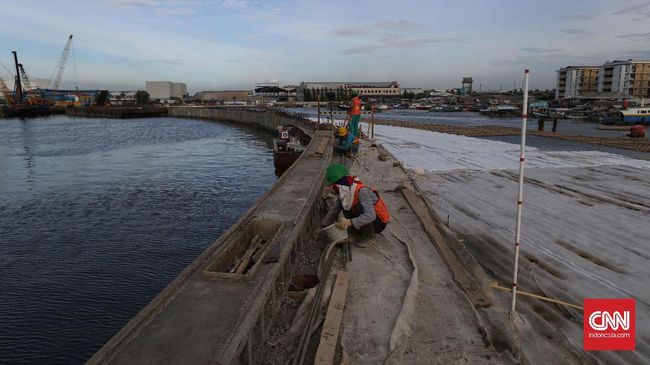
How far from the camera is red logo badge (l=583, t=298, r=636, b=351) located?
14.0 feet

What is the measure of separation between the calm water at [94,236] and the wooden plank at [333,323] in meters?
4.89

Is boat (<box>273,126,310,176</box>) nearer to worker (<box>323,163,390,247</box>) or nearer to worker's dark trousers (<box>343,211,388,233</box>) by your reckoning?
worker's dark trousers (<box>343,211,388,233</box>)

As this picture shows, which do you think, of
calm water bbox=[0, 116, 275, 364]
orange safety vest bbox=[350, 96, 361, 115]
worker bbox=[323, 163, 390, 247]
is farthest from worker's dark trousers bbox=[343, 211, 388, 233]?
orange safety vest bbox=[350, 96, 361, 115]

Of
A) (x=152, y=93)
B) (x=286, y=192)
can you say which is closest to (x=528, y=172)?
(x=286, y=192)

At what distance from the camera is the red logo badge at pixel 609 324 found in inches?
168

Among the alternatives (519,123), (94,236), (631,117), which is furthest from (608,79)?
(94,236)

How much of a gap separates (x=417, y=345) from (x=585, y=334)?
6.90 ft

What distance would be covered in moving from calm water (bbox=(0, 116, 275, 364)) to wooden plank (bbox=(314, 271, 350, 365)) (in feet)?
16.0

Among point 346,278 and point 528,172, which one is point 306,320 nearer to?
point 346,278

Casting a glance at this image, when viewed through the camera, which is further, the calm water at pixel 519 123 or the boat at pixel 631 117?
the boat at pixel 631 117

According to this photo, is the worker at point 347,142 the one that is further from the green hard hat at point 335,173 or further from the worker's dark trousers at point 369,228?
the green hard hat at point 335,173

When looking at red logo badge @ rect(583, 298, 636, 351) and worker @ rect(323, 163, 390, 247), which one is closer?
red logo badge @ rect(583, 298, 636, 351)

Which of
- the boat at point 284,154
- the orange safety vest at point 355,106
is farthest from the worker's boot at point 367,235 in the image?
the boat at point 284,154

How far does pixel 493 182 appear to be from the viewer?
1235 centimetres
